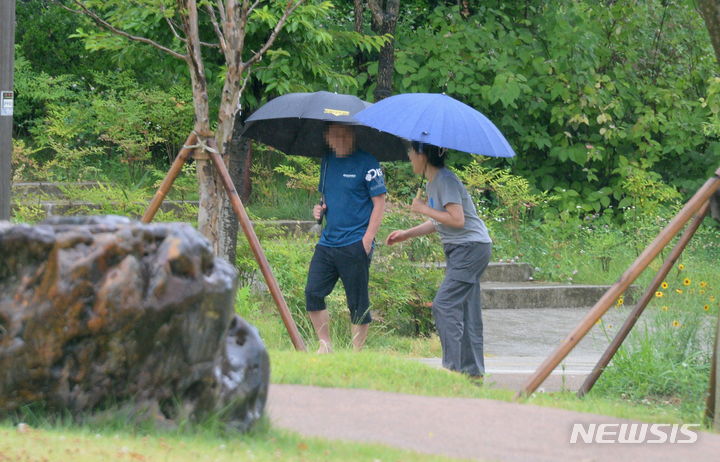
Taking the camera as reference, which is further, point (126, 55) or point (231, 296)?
point (126, 55)

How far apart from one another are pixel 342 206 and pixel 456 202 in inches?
41.0

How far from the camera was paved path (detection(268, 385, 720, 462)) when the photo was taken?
483 centimetres

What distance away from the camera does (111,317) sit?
4207 mm

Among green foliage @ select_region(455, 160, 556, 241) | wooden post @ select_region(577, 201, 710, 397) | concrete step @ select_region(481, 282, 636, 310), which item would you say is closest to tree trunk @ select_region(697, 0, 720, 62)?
wooden post @ select_region(577, 201, 710, 397)

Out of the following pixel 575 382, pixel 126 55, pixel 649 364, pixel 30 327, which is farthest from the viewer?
pixel 126 55

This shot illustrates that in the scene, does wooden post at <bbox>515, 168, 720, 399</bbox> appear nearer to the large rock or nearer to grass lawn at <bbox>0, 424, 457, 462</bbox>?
grass lawn at <bbox>0, 424, 457, 462</bbox>

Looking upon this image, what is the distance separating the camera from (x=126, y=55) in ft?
34.1

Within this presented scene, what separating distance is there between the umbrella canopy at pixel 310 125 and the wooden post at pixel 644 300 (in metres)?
2.47

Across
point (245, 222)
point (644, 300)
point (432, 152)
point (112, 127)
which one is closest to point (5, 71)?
point (245, 222)

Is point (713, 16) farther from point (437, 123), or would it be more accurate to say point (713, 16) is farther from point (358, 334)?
point (358, 334)

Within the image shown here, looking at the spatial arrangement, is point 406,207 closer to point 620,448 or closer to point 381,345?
point 381,345

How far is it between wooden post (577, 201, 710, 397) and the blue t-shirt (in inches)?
78.6

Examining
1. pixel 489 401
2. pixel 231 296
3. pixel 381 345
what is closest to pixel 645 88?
pixel 381 345

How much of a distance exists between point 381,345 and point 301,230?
4.10 metres
